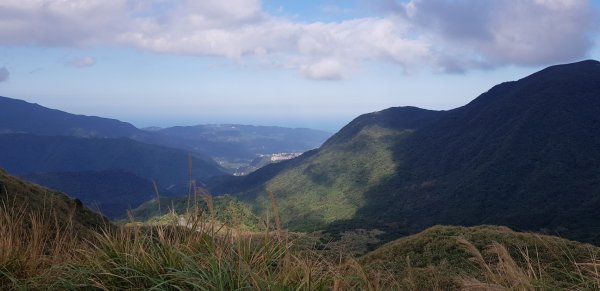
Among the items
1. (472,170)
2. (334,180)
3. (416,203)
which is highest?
(472,170)

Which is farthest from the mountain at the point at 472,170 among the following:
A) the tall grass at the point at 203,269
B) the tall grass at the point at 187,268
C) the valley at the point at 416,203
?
the tall grass at the point at 187,268

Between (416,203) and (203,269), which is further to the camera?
(416,203)

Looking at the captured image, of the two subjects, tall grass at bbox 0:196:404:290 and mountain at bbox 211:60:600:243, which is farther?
mountain at bbox 211:60:600:243

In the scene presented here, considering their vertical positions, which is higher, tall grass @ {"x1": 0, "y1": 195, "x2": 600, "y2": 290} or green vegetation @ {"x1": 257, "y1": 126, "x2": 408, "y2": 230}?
tall grass @ {"x1": 0, "y1": 195, "x2": 600, "y2": 290}

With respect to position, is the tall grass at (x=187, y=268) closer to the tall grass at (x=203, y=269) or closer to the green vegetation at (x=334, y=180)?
the tall grass at (x=203, y=269)

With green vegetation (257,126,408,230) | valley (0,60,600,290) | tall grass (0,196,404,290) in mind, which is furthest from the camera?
green vegetation (257,126,408,230)

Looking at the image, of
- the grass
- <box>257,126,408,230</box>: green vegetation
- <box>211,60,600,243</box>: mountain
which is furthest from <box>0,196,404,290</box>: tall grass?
<box>257,126,408,230</box>: green vegetation

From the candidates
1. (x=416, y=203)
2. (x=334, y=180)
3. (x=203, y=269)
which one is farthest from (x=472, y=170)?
(x=203, y=269)

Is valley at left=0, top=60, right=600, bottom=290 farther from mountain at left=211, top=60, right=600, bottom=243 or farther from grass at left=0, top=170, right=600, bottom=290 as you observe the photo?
mountain at left=211, top=60, right=600, bottom=243

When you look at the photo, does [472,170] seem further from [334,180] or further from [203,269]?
[203,269]

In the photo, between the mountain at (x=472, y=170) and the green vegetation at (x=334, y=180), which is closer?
the mountain at (x=472, y=170)
